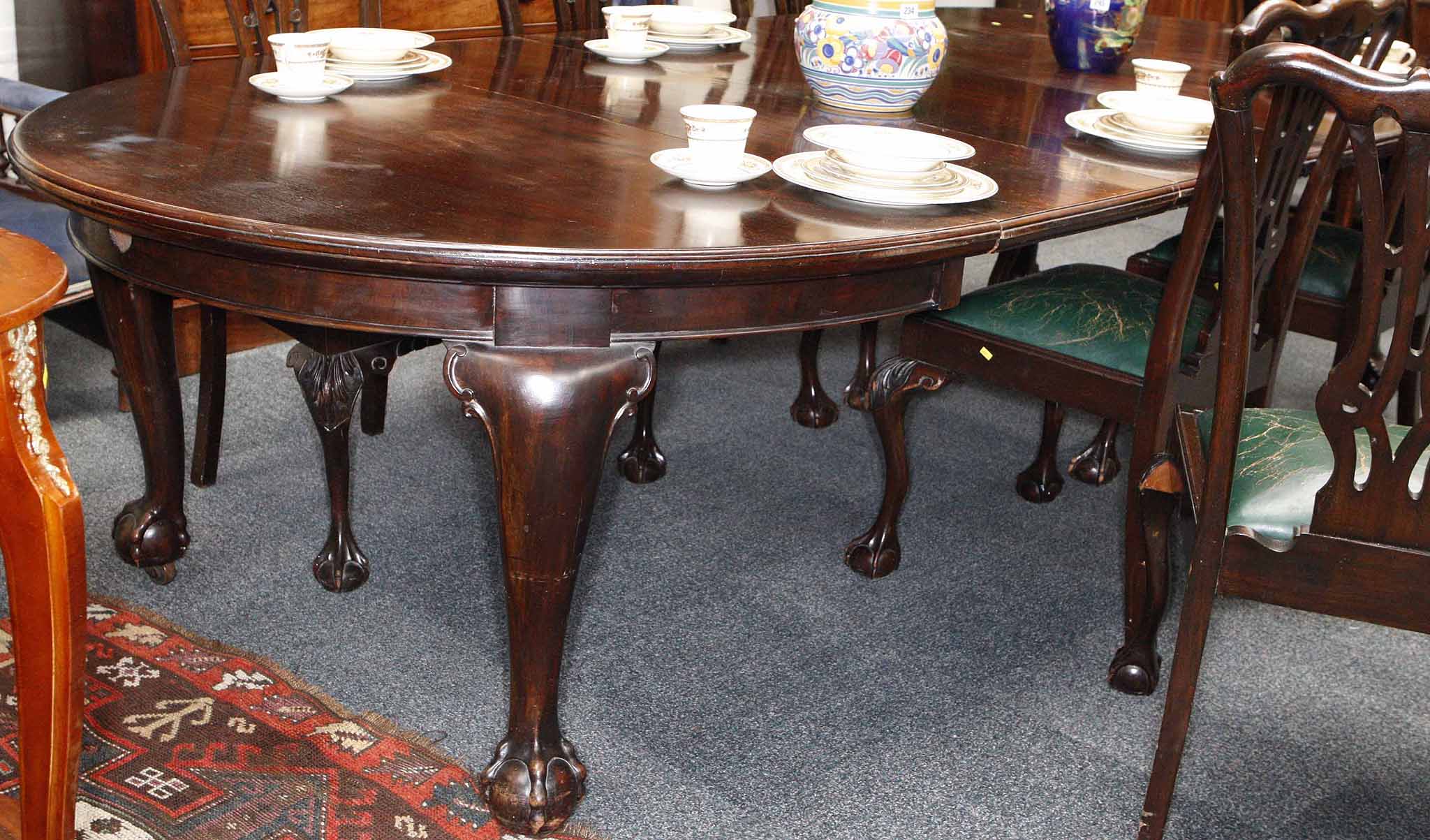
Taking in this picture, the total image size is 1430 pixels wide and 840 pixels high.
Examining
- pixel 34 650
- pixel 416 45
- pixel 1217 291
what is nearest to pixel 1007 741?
pixel 1217 291

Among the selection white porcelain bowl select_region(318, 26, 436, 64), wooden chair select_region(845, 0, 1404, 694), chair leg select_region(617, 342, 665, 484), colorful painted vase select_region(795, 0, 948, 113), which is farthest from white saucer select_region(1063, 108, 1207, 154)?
white porcelain bowl select_region(318, 26, 436, 64)

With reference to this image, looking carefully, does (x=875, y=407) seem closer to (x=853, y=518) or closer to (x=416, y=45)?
(x=853, y=518)

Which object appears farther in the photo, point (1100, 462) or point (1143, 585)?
point (1100, 462)

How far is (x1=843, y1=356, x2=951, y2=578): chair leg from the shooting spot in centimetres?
195

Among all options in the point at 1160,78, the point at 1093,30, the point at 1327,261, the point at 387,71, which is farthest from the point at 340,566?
the point at 1327,261

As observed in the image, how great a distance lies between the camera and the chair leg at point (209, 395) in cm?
203

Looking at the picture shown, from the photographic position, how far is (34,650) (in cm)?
120

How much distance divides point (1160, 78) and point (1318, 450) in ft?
2.91

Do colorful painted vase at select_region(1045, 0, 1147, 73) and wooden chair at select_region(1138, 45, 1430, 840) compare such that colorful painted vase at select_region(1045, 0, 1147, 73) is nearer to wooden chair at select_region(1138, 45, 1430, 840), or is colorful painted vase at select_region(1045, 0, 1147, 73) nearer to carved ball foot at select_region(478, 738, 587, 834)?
wooden chair at select_region(1138, 45, 1430, 840)

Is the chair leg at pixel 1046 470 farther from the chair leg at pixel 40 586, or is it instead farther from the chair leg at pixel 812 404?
the chair leg at pixel 40 586

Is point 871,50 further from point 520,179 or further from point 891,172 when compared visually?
point 520,179

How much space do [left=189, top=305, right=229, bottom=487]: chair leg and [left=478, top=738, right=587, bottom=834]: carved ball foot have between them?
0.89 m

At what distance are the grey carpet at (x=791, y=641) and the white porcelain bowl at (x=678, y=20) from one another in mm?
→ 766

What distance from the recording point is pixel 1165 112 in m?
1.97
